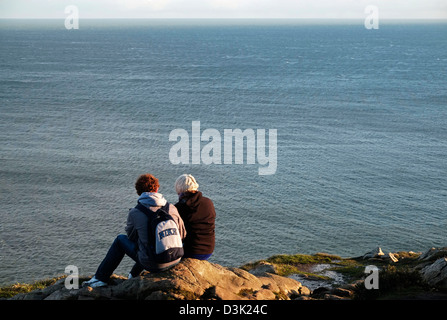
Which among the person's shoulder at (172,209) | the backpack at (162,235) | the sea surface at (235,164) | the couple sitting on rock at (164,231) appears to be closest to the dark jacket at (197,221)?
the couple sitting on rock at (164,231)

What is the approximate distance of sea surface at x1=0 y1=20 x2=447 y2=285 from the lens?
56781 millimetres

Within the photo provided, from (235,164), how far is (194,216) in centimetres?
7069

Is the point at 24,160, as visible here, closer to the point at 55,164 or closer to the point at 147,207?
the point at 55,164

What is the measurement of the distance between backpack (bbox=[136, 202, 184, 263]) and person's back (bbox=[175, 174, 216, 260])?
25.4 inches

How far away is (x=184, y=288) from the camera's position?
12422 millimetres

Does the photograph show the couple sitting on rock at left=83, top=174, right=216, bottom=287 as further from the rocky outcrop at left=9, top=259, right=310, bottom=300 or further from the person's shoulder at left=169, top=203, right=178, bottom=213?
the rocky outcrop at left=9, top=259, right=310, bottom=300

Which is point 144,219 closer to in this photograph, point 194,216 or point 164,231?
point 164,231

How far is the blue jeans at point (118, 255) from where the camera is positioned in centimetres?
1291

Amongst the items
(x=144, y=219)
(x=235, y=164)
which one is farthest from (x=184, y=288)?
(x=235, y=164)

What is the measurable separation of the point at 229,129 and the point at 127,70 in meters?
85.8

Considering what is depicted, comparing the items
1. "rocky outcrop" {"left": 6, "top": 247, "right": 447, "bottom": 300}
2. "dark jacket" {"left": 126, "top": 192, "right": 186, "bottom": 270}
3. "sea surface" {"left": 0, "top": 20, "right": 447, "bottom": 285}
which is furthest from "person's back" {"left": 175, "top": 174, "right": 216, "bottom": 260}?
"sea surface" {"left": 0, "top": 20, "right": 447, "bottom": 285}

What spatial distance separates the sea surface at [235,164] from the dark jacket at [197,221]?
3519 centimetres


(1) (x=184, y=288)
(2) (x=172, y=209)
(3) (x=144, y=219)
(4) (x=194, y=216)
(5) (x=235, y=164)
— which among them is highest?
(2) (x=172, y=209)
